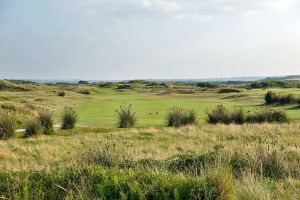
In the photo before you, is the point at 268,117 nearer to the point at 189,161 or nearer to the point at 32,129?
the point at 32,129

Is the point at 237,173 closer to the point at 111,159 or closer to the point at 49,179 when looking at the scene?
the point at 111,159

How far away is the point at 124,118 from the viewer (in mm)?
26766

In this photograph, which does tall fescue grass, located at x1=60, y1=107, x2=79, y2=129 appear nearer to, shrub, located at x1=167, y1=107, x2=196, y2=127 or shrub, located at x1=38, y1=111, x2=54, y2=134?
shrub, located at x1=38, y1=111, x2=54, y2=134

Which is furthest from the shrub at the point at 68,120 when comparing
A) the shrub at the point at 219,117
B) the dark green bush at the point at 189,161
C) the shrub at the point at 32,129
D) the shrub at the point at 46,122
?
the dark green bush at the point at 189,161

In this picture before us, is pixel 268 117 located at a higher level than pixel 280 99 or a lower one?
higher

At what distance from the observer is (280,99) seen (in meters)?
48.9

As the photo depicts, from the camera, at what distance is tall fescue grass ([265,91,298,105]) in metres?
47.9

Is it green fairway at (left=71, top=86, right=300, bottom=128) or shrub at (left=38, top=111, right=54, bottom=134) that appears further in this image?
green fairway at (left=71, top=86, right=300, bottom=128)

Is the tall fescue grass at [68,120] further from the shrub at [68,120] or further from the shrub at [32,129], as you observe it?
the shrub at [32,129]

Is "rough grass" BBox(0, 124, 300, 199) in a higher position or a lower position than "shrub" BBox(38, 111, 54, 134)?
higher

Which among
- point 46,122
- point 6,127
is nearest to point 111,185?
point 6,127

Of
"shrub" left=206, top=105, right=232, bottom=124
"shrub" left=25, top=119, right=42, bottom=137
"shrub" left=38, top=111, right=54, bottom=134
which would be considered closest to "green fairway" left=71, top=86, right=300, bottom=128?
"shrub" left=206, top=105, right=232, bottom=124

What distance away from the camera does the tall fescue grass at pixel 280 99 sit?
47906 millimetres

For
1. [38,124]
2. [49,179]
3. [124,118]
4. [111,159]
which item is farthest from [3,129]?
[49,179]
